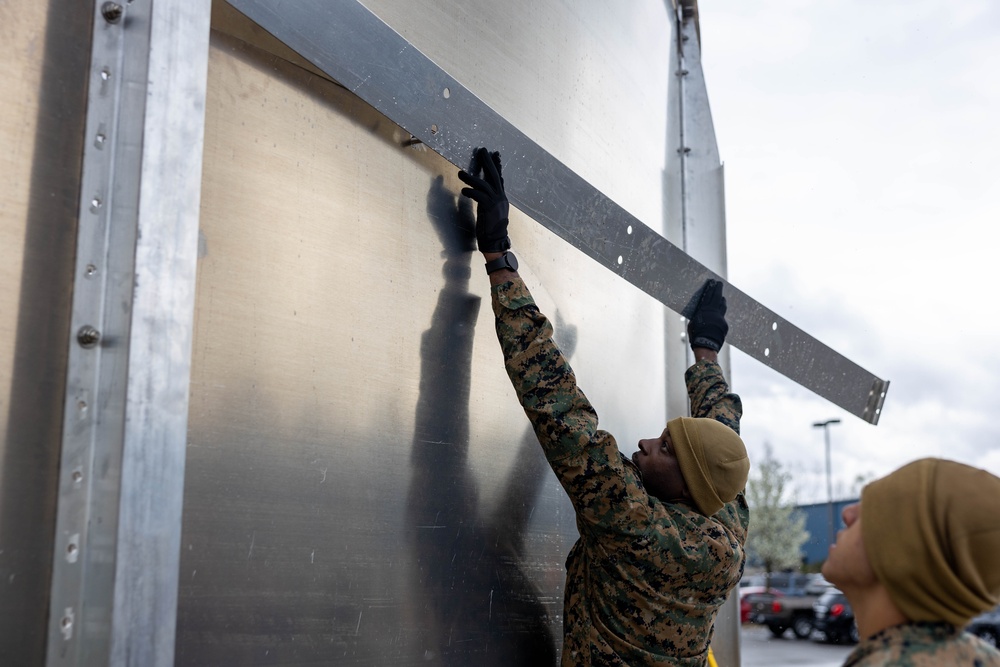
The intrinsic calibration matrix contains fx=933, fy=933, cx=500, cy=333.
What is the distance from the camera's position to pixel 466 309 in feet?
6.96

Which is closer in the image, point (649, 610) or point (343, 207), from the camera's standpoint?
point (343, 207)

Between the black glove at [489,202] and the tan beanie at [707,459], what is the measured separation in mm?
624

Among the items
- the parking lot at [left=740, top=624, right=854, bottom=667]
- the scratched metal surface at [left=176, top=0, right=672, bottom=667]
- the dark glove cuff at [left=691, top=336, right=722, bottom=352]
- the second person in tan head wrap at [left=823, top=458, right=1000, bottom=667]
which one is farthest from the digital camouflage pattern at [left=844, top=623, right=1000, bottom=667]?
the parking lot at [left=740, top=624, right=854, bottom=667]

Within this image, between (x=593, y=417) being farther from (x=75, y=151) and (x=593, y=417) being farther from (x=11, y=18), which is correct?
(x=11, y=18)

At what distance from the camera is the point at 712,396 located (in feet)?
9.45

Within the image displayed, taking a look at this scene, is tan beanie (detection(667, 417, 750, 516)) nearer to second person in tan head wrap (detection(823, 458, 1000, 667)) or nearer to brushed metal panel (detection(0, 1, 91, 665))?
second person in tan head wrap (detection(823, 458, 1000, 667))

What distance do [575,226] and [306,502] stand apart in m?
1.05

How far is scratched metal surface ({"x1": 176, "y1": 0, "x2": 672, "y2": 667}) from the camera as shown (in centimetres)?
149

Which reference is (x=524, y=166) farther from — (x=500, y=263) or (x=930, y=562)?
(x=930, y=562)

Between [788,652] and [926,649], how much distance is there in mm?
16886

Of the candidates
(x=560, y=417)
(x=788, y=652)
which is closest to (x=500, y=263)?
(x=560, y=417)

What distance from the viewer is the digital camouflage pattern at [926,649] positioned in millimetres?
1131

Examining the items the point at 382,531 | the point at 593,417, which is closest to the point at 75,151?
the point at 382,531

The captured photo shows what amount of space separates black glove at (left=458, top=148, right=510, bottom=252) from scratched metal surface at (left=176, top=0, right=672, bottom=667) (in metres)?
0.06
